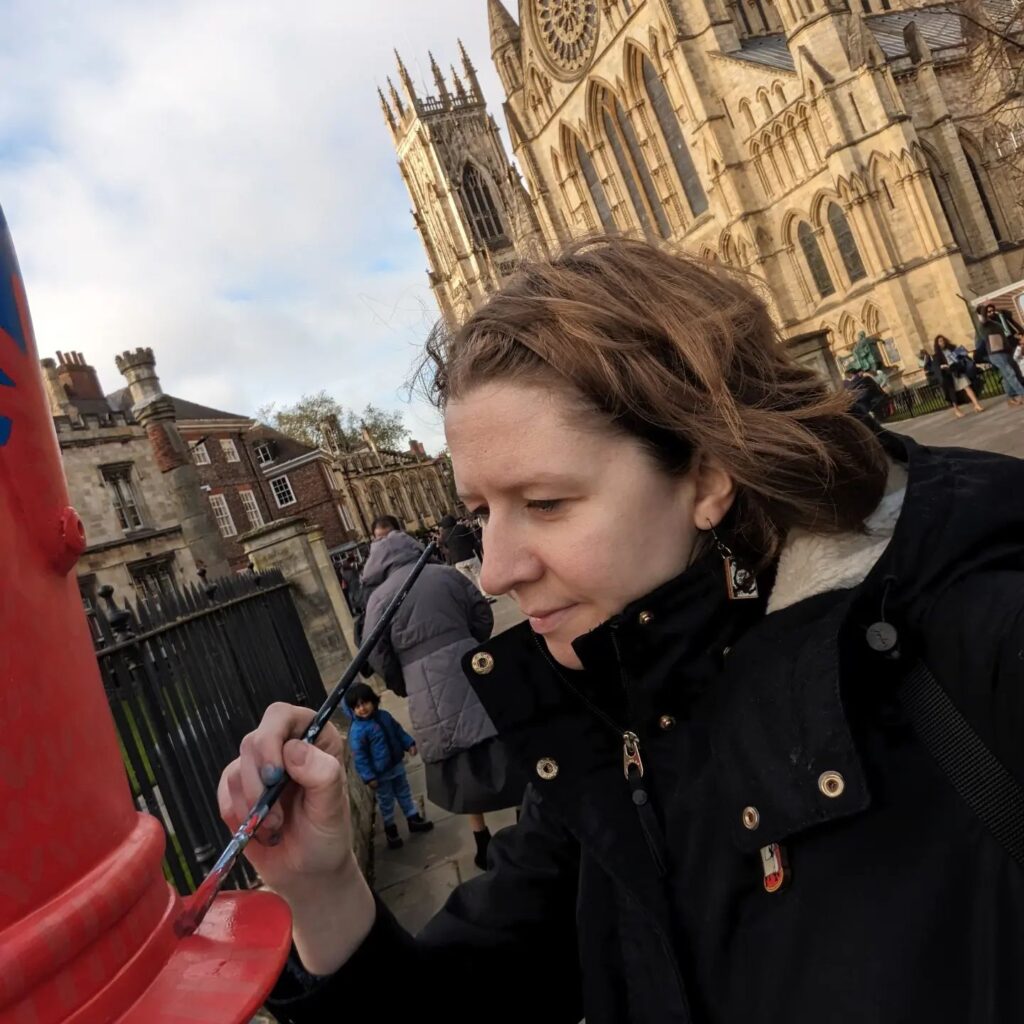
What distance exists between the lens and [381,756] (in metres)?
5.07

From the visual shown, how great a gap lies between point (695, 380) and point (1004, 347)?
13230 mm

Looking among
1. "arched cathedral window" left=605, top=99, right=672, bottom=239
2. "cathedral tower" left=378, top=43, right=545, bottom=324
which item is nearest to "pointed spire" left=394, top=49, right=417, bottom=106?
"cathedral tower" left=378, top=43, right=545, bottom=324

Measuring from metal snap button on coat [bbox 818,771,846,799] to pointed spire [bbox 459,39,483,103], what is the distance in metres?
68.5

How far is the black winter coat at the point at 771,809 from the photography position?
2.81 feet

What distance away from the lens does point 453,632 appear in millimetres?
4266

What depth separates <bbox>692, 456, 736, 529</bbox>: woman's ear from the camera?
1.24 metres

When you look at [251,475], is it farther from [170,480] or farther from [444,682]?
[444,682]

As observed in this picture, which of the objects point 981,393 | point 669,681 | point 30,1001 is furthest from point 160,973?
point 981,393

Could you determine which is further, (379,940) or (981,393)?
(981,393)

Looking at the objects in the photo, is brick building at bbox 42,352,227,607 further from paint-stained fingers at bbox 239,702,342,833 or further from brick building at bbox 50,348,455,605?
paint-stained fingers at bbox 239,702,342,833

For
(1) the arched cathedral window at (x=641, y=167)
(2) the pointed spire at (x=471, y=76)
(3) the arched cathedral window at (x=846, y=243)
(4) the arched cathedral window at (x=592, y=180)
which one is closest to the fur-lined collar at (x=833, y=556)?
(3) the arched cathedral window at (x=846, y=243)

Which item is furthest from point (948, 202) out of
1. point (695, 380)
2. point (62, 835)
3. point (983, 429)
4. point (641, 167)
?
point (62, 835)

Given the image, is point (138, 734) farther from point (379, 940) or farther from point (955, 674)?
point (955, 674)

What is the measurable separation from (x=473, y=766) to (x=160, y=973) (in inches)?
131
